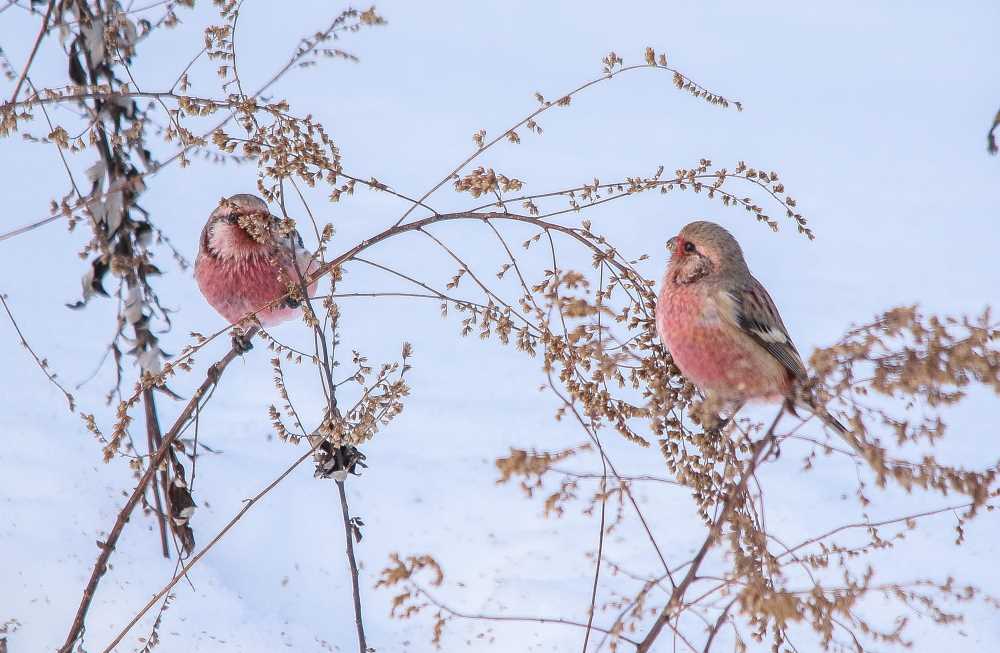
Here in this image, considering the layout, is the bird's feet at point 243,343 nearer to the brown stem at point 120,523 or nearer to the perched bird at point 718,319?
the brown stem at point 120,523

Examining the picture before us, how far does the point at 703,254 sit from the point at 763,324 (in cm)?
20

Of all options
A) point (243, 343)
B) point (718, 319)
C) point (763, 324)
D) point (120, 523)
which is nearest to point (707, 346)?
point (718, 319)

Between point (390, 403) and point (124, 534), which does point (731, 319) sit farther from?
point (124, 534)

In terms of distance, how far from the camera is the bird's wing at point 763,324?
83.1 inches

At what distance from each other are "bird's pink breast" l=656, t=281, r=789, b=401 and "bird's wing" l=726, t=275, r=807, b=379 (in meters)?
0.02

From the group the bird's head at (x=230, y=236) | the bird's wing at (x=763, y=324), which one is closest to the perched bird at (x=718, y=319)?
the bird's wing at (x=763, y=324)

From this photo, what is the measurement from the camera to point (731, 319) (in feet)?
6.87

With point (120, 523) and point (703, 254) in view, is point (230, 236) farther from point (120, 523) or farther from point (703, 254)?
point (703, 254)

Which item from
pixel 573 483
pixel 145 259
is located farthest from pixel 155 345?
pixel 573 483

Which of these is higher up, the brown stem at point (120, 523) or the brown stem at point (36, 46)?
the brown stem at point (36, 46)

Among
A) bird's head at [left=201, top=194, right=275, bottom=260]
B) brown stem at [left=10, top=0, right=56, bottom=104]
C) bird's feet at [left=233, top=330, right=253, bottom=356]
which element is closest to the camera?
brown stem at [left=10, top=0, right=56, bottom=104]

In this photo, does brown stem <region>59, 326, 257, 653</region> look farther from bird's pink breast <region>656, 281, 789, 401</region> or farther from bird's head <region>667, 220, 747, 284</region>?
bird's head <region>667, 220, 747, 284</region>

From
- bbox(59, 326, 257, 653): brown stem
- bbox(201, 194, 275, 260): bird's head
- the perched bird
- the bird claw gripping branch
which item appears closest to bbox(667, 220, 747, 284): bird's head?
the perched bird

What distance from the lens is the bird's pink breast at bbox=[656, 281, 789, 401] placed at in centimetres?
184
